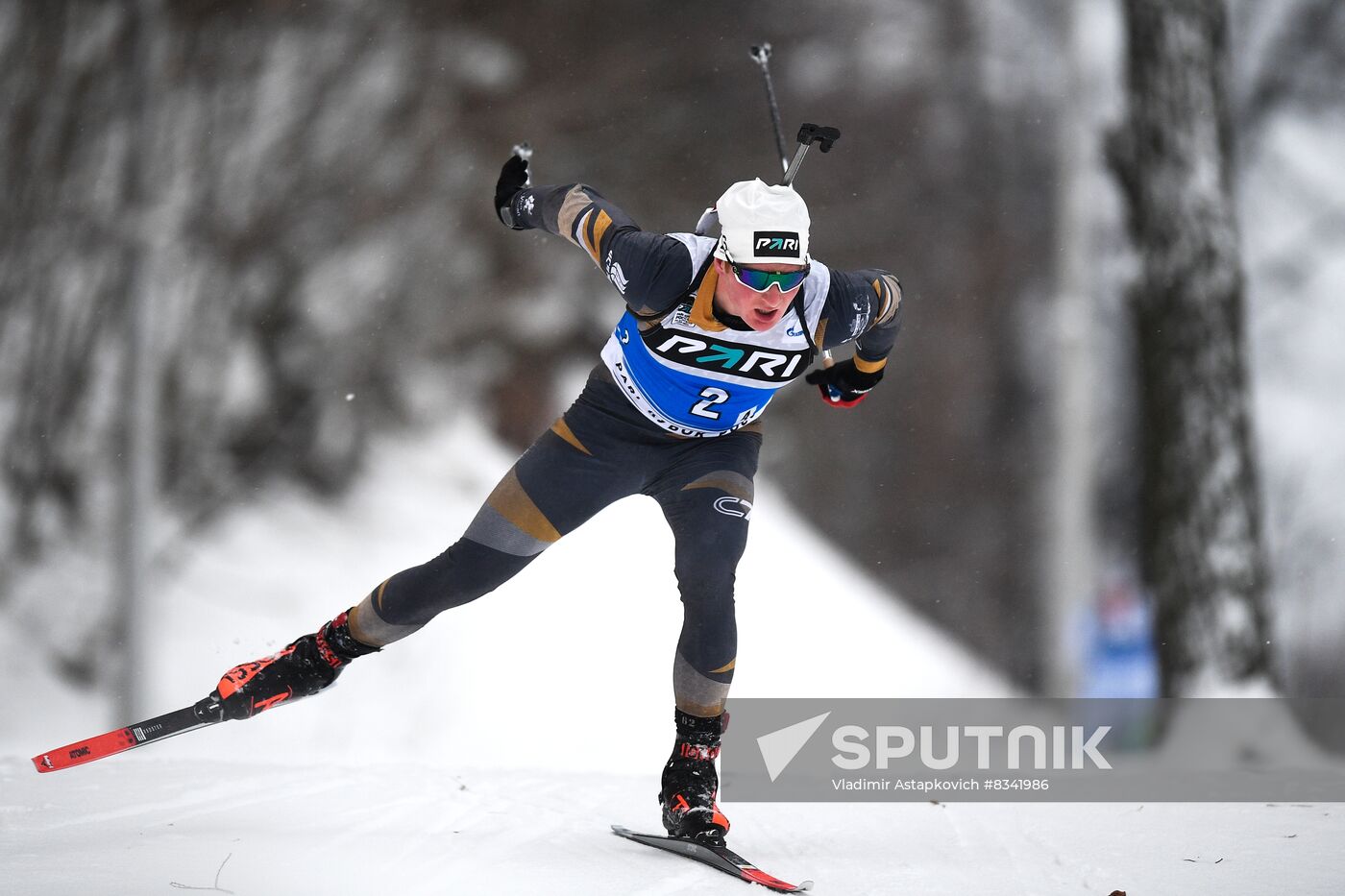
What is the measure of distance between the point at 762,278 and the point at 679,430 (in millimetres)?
600

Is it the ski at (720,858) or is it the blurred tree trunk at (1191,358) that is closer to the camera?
the ski at (720,858)

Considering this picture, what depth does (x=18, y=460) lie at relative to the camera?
824 cm

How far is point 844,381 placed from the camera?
4383 mm

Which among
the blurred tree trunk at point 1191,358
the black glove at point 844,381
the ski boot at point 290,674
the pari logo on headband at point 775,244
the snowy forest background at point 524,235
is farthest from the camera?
the snowy forest background at point 524,235

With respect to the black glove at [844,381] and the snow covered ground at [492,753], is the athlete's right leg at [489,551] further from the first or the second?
the black glove at [844,381]

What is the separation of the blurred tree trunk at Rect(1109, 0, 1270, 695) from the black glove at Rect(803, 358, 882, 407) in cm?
285

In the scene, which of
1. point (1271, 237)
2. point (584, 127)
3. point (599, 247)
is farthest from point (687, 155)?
point (599, 247)

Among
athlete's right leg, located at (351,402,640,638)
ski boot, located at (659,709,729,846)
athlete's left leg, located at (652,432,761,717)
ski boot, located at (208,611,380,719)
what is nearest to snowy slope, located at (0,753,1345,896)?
ski boot, located at (659,709,729,846)

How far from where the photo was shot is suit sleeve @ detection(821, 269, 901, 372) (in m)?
3.96

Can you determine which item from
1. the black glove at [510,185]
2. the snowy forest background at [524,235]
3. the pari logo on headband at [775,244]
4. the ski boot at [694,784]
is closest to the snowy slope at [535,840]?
the ski boot at [694,784]

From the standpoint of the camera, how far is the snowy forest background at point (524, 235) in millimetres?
8375

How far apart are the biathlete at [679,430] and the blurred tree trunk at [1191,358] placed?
9.72 ft

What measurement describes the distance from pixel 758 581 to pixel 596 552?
127cm

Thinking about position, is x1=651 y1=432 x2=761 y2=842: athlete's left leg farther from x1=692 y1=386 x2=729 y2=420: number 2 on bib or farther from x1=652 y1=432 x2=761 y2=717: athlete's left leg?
x1=692 y1=386 x2=729 y2=420: number 2 on bib
